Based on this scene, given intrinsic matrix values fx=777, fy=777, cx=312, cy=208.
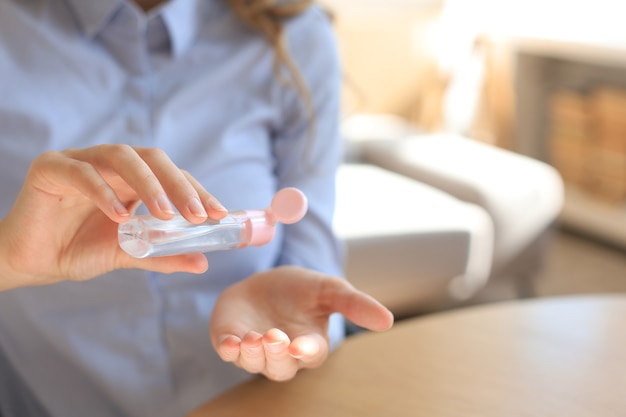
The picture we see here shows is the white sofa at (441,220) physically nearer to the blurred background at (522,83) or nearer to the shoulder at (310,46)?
the blurred background at (522,83)

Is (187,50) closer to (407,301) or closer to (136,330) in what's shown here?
(136,330)

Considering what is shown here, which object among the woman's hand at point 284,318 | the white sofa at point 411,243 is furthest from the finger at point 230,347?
the white sofa at point 411,243

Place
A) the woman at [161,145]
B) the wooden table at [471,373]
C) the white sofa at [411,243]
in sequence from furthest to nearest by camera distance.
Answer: the white sofa at [411,243] < the woman at [161,145] < the wooden table at [471,373]

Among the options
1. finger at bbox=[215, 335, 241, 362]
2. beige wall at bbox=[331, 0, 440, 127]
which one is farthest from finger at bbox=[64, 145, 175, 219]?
beige wall at bbox=[331, 0, 440, 127]

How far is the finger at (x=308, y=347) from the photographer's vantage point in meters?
0.55

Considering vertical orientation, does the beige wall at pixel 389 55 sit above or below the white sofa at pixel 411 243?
above

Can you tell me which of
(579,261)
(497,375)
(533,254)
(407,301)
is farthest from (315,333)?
(579,261)

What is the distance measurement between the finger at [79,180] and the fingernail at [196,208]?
0.13 feet

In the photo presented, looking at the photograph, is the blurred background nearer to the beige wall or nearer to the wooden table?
the beige wall

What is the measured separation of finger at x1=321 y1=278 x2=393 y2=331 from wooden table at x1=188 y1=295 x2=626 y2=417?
77 mm

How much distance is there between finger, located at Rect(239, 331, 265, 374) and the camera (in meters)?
0.53

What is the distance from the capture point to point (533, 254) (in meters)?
1.95

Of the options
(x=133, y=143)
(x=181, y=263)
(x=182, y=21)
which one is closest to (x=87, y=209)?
(x=181, y=263)

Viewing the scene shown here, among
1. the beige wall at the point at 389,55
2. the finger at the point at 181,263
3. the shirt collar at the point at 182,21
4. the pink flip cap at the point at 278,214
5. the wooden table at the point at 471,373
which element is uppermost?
the shirt collar at the point at 182,21
